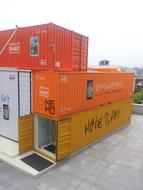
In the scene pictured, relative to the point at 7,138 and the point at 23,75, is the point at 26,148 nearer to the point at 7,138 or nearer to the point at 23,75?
the point at 7,138

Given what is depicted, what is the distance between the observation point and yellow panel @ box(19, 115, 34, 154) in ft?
22.4

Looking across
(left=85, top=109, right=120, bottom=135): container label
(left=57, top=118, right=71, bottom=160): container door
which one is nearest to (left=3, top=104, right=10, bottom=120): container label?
(left=57, top=118, right=71, bottom=160): container door

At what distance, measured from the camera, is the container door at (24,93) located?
7.12 m

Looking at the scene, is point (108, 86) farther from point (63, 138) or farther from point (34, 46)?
point (34, 46)

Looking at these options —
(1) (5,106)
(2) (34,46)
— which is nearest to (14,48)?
(2) (34,46)

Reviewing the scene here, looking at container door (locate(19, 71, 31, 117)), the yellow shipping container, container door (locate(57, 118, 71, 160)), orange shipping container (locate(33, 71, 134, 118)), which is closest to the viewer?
orange shipping container (locate(33, 71, 134, 118))

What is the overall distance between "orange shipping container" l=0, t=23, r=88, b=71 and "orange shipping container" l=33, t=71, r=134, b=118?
107 cm

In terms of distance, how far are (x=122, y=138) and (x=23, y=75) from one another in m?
5.65

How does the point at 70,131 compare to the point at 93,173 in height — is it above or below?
above

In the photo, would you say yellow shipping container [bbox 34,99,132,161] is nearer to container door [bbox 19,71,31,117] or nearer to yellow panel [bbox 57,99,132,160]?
yellow panel [bbox 57,99,132,160]

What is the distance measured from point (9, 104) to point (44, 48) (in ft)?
9.23

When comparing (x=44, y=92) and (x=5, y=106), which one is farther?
(x=5, y=106)

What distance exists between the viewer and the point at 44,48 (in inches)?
289

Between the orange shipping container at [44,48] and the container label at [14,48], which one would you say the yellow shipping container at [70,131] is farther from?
the container label at [14,48]
